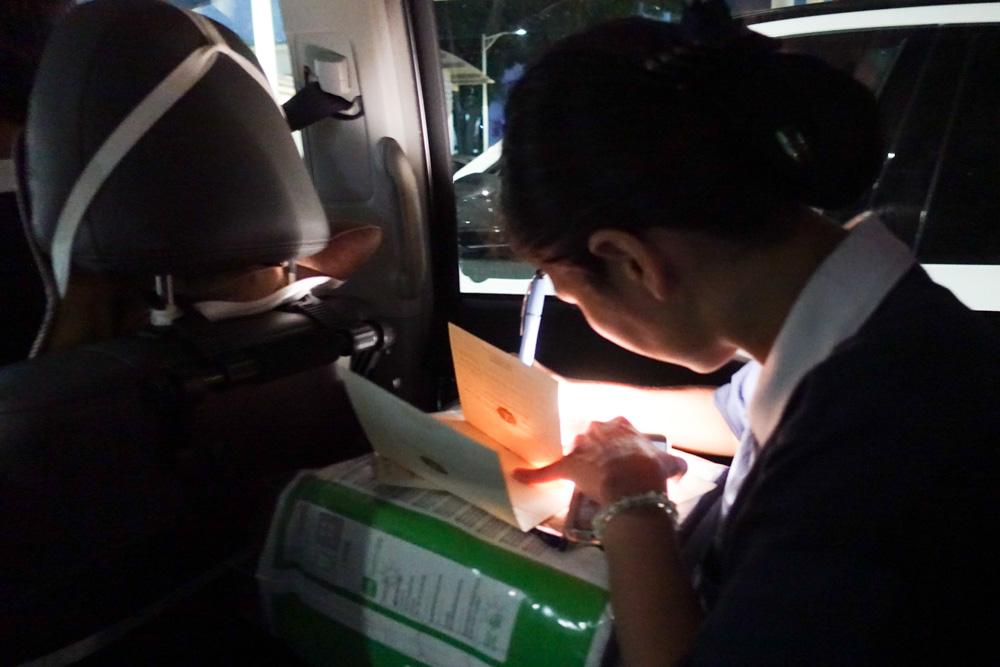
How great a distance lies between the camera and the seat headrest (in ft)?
2.80

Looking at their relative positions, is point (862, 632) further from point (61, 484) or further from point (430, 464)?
point (61, 484)

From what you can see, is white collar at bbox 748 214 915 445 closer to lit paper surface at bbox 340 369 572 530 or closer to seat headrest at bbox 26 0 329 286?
lit paper surface at bbox 340 369 572 530

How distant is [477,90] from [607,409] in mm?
687

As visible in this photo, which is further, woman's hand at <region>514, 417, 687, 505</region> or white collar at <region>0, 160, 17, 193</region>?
white collar at <region>0, 160, 17, 193</region>

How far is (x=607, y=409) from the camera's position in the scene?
1143 mm

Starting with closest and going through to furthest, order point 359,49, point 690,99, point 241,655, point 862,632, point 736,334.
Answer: point 862,632 < point 690,99 < point 736,334 < point 241,655 < point 359,49

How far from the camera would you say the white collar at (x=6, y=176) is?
46.1 inches

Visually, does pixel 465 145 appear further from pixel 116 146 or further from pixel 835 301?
pixel 835 301

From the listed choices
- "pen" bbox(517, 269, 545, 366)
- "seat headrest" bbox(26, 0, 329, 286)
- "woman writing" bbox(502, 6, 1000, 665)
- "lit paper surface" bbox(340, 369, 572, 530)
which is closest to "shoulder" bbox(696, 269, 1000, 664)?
"woman writing" bbox(502, 6, 1000, 665)

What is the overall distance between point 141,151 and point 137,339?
0.23m

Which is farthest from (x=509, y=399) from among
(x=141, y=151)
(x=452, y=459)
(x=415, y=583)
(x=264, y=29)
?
(x=264, y=29)

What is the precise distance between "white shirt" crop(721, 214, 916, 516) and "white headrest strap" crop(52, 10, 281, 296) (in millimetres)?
728

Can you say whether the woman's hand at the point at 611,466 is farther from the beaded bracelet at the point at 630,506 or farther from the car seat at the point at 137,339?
the car seat at the point at 137,339

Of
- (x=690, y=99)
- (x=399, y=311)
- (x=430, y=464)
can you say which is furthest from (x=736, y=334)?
(x=399, y=311)
